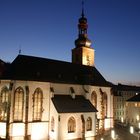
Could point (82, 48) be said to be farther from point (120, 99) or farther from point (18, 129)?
point (120, 99)

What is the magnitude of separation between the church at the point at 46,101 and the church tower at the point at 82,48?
7.63m

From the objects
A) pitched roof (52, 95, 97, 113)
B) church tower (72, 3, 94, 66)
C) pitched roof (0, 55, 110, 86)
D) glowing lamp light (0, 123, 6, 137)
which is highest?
church tower (72, 3, 94, 66)

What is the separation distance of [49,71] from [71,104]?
6097 millimetres

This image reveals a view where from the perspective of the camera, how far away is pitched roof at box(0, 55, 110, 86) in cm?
3253

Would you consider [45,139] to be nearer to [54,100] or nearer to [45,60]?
[54,100]

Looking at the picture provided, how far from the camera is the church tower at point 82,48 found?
156 ft

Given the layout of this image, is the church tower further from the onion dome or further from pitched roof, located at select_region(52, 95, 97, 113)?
pitched roof, located at select_region(52, 95, 97, 113)

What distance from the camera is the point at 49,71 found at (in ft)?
119

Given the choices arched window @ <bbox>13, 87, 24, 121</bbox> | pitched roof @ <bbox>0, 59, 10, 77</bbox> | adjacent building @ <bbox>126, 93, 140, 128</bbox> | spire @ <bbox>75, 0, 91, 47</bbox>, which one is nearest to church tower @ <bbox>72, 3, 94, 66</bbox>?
spire @ <bbox>75, 0, 91, 47</bbox>

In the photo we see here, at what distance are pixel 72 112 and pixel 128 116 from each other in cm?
2740

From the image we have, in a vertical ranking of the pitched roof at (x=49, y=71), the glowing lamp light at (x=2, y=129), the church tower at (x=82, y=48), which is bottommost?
the glowing lamp light at (x=2, y=129)

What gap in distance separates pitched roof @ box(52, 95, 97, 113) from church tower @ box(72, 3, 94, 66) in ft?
38.2

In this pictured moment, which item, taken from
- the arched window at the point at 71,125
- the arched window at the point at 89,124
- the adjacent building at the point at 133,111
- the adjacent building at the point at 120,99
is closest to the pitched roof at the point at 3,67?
the arched window at the point at 71,125

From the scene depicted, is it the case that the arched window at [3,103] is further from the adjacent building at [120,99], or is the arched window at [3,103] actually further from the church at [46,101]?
the adjacent building at [120,99]
